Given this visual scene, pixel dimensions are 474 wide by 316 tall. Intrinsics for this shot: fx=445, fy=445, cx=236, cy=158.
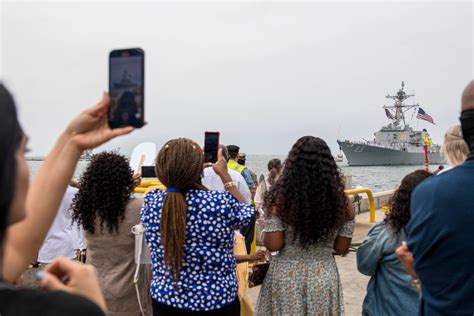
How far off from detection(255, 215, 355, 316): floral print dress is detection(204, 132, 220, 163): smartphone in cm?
98

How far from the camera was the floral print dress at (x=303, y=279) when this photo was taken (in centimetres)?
292

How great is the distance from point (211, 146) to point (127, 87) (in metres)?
2.26

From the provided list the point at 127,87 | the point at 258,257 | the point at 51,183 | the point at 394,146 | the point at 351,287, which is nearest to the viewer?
the point at 51,183

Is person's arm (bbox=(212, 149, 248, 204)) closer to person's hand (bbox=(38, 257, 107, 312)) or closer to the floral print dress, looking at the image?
the floral print dress

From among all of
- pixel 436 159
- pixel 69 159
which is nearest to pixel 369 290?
pixel 69 159

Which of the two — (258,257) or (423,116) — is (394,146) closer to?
(423,116)

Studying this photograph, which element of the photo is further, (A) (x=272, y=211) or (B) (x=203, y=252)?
(A) (x=272, y=211)

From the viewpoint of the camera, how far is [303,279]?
294 centimetres

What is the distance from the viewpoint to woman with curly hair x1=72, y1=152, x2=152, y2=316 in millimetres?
3256

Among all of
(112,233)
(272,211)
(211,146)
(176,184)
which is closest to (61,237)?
(112,233)

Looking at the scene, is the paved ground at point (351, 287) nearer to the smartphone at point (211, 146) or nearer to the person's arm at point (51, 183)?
the smartphone at point (211, 146)

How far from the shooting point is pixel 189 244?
8.96 ft

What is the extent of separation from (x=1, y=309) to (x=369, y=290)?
261 cm

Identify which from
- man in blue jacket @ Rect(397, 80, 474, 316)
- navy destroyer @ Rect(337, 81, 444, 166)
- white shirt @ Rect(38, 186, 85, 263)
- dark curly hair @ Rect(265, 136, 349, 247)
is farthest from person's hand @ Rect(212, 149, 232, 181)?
navy destroyer @ Rect(337, 81, 444, 166)
